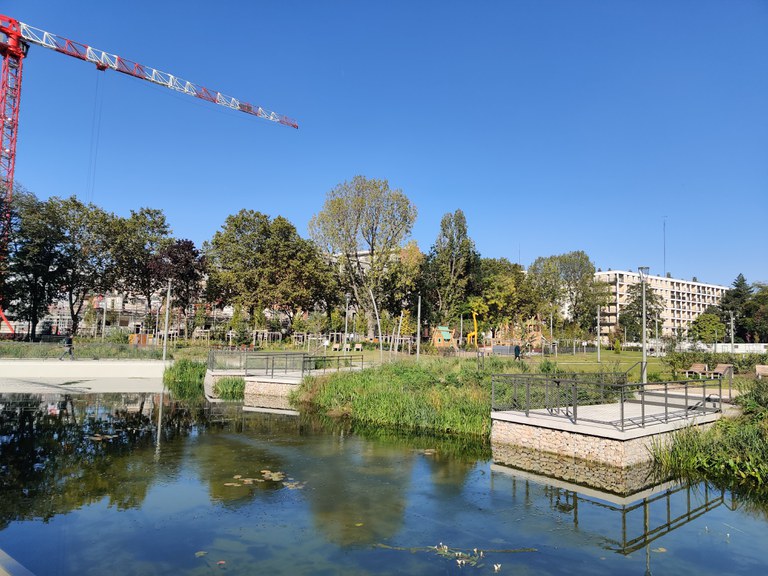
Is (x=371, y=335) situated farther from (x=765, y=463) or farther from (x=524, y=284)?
(x=765, y=463)

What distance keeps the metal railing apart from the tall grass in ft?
61.3

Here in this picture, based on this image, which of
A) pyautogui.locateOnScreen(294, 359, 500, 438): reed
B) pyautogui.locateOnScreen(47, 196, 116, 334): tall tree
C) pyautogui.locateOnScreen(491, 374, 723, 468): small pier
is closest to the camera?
pyautogui.locateOnScreen(491, 374, 723, 468): small pier

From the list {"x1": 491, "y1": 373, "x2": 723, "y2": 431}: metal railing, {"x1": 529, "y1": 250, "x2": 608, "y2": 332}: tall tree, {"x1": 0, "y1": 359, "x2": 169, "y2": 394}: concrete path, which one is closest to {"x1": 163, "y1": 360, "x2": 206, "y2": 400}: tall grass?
{"x1": 0, "y1": 359, "x2": 169, "y2": 394}: concrete path

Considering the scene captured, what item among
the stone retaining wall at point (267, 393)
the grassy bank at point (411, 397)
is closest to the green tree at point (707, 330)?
the grassy bank at point (411, 397)

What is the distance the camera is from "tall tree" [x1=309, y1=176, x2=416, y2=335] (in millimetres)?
47438

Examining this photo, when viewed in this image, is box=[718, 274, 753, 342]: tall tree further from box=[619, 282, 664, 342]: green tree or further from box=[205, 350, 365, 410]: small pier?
box=[205, 350, 365, 410]: small pier

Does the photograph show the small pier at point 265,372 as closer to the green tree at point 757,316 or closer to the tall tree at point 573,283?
the tall tree at point 573,283

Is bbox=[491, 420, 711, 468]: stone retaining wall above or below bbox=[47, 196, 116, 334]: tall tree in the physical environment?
below

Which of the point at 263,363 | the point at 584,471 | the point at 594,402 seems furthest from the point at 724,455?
the point at 263,363

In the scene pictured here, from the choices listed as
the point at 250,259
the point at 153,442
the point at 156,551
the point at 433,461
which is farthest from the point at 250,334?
the point at 156,551

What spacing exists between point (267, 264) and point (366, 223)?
1205cm

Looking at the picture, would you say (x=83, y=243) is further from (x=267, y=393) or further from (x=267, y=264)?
(x=267, y=393)

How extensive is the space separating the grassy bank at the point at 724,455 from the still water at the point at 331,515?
2.70ft

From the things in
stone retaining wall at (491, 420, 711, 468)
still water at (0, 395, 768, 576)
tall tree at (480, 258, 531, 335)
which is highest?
tall tree at (480, 258, 531, 335)
